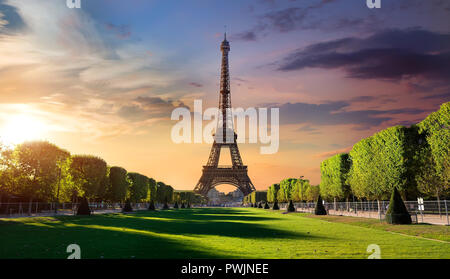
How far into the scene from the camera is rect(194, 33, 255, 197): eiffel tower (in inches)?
3703

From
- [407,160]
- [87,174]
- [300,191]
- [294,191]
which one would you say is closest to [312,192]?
[300,191]

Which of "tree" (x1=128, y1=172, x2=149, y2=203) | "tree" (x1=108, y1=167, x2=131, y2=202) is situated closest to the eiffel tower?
"tree" (x1=128, y1=172, x2=149, y2=203)

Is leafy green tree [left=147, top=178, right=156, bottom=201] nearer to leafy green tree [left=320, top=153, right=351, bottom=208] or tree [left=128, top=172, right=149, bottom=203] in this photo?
tree [left=128, top=172, right=149, bottom=203]

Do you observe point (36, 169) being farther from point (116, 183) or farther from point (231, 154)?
point (231, 154)

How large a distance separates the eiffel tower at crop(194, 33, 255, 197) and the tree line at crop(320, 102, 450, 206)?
55464mm

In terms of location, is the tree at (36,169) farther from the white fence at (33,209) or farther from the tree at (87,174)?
the tree at (87,174)

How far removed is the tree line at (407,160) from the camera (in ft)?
86.8

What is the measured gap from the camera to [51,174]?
39156 millimetres

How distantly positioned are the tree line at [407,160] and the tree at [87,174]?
32.4 m

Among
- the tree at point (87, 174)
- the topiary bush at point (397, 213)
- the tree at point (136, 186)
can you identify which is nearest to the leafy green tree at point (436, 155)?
the topiary bush at point (397, 213)

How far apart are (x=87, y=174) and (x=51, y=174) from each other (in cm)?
752

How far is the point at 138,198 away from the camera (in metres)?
64.8
